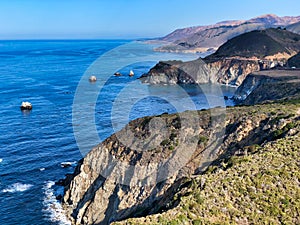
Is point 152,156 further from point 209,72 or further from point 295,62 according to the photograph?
point 209,72

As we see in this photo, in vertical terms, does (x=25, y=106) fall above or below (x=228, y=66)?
below

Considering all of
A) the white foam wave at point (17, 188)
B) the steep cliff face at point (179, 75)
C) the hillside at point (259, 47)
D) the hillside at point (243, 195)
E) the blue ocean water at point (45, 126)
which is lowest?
the white foam wave at point (17, 188)

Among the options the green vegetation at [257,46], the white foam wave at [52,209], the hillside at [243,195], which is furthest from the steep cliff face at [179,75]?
the hillside at [243,195]

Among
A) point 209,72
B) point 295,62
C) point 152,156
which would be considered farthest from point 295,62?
point 152,156

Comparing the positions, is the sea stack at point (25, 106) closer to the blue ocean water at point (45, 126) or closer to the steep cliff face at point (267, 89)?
the blue ocean water at point (45, 126)

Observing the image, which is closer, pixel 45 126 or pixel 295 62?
pixel 45 126

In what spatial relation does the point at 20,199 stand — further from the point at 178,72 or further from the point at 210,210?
the point at 178,72
